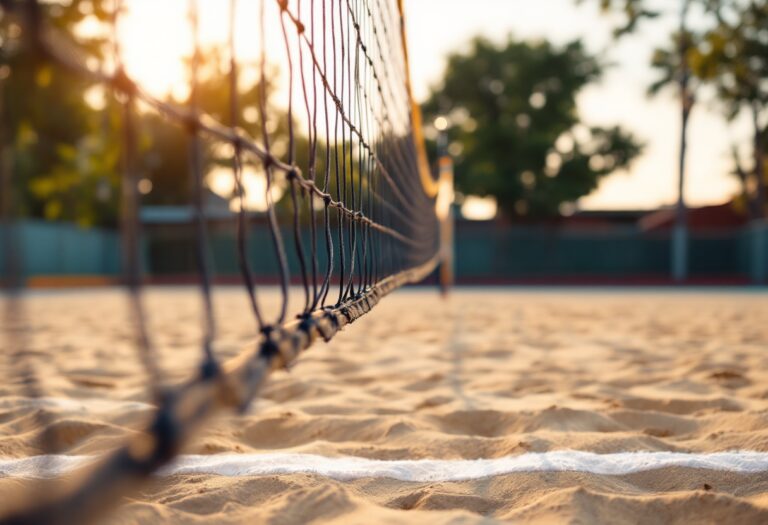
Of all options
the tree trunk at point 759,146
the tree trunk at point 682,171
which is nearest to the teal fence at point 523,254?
the tree trunk at point 682,171

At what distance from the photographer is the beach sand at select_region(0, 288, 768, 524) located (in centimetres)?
160

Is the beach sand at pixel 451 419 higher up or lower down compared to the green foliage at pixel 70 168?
lower down

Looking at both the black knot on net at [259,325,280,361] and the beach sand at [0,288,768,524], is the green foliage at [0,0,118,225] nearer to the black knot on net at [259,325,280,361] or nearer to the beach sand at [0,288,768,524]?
the beach sand at [0,288,768,524]

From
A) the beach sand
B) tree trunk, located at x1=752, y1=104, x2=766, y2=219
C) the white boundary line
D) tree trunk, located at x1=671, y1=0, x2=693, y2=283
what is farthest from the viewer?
tree trunk, located at x1=752, y1=104, x2=766, y2=219

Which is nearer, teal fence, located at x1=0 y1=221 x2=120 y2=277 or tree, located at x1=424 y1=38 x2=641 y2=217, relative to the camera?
teal fence, located at x1=0 y1=221 x2=120 y2=277

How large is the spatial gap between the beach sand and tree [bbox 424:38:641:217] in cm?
1953

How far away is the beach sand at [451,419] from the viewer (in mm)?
1601

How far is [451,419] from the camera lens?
249 cm

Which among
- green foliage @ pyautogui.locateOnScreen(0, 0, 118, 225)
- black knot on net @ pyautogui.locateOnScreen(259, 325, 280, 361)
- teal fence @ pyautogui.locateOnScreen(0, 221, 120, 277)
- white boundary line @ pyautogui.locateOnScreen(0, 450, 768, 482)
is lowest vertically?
white boundary line @ pyautogui.locateOnScreen(0, 450, 768, 482)

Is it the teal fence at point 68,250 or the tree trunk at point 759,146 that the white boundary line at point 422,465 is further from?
the tree trunk at point 759,146

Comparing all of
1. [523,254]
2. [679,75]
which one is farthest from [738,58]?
[523,254]

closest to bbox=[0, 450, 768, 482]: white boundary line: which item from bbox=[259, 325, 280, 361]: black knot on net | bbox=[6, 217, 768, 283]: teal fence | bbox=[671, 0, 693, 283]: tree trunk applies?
bbox=[259, 325, 280, 361]: black knot on net

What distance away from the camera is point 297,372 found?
347 centimetres

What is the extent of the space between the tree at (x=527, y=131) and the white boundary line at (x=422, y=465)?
22.4 m
